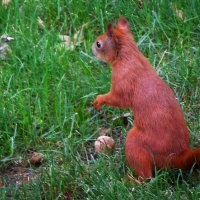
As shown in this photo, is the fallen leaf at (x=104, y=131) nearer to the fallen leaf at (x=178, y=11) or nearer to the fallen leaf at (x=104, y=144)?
the fallen leaf at (x=104, y=144)

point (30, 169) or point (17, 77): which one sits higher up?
point (17, 77)

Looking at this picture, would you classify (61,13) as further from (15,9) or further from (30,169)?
(30,169)

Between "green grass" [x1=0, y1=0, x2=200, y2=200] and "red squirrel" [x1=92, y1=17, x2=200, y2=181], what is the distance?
0.09 m

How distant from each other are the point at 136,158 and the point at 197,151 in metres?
0.31

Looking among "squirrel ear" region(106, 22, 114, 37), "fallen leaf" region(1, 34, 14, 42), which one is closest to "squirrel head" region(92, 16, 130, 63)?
"squirrel ear" region(106, 22, 114, 37)

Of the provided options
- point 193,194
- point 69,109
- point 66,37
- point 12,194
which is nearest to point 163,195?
point 193,194

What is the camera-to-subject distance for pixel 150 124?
375 cm

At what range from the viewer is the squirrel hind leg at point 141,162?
3.74m

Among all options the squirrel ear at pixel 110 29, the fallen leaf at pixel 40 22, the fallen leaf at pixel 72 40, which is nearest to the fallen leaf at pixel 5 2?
the fallen leaf at pixel 40 22

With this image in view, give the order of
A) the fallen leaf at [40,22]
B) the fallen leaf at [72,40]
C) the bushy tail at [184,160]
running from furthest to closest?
the fallen leaf at [40,22] → the fallen leaf at [72,40] → the bushy tail at [184,160]

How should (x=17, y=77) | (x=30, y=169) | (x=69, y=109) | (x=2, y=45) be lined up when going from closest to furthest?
(x=30, y=169) < (x=69, y=109) < (x=17, y=77) < (x=2, y=45)

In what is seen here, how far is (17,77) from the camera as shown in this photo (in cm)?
475

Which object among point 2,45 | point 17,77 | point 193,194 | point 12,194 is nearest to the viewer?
point 193,194

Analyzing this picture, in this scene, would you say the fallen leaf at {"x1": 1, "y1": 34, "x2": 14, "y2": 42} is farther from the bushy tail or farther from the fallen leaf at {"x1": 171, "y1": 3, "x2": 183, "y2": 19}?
the bushy tail
